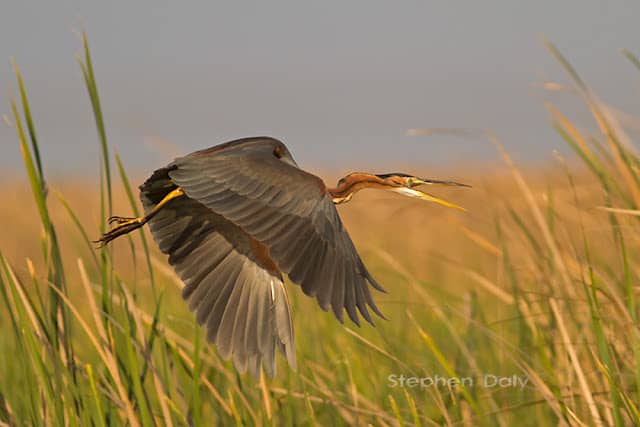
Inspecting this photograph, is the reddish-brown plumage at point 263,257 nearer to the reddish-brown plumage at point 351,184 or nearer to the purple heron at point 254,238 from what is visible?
the purple heron at point 254,238

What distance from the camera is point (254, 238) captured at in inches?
102

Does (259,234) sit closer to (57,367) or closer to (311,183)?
(311,183)

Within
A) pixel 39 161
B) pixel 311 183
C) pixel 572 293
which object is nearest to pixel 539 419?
pixel 572 293

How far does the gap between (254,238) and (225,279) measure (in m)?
0.41

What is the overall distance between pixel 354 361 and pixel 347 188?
2.40ft

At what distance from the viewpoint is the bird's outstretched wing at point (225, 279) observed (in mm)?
2828

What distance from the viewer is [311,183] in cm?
243

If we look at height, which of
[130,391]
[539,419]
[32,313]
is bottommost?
[539,419]

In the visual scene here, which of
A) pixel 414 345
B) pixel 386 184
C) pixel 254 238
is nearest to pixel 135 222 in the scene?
pixel 254 238

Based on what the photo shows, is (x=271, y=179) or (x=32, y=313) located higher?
(x=271, y=179)

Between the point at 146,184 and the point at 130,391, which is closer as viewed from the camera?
the point at 130,391

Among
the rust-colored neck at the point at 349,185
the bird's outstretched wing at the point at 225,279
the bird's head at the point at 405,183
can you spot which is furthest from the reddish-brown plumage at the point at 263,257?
the bird's head at the point at 405,183

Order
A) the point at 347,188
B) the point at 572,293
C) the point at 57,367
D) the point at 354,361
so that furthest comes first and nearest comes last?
the point at 354,361, the point at 347,188, the point at 572,293, the point at 57,367

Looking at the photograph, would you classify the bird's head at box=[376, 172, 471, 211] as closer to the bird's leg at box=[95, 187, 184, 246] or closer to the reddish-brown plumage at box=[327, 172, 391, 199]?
the reddish-brown plumage at box=[327, 172, 391, 199]
